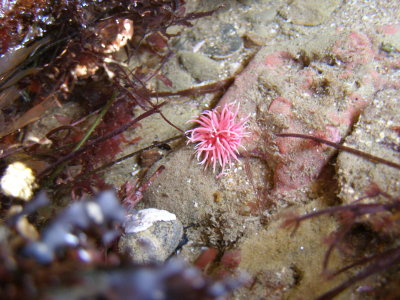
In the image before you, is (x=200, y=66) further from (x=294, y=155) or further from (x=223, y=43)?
(x=294, y=155)

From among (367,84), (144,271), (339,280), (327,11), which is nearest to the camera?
(144,271)

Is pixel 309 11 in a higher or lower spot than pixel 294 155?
higher

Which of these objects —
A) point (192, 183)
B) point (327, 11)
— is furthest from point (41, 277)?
point (327, 11)

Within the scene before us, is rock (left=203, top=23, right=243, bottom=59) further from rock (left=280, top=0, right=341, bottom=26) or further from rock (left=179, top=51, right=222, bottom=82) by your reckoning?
rock (left=280, top=0, right=341, bottom=26)

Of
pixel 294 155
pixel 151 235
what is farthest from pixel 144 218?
pixel 294 155

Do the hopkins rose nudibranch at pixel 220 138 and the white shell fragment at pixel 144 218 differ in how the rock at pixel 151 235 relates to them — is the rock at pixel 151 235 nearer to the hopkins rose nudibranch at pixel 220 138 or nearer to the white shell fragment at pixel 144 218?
the white shell fragment at pixel 144 218

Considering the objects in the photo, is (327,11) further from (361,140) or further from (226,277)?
(226,277)
